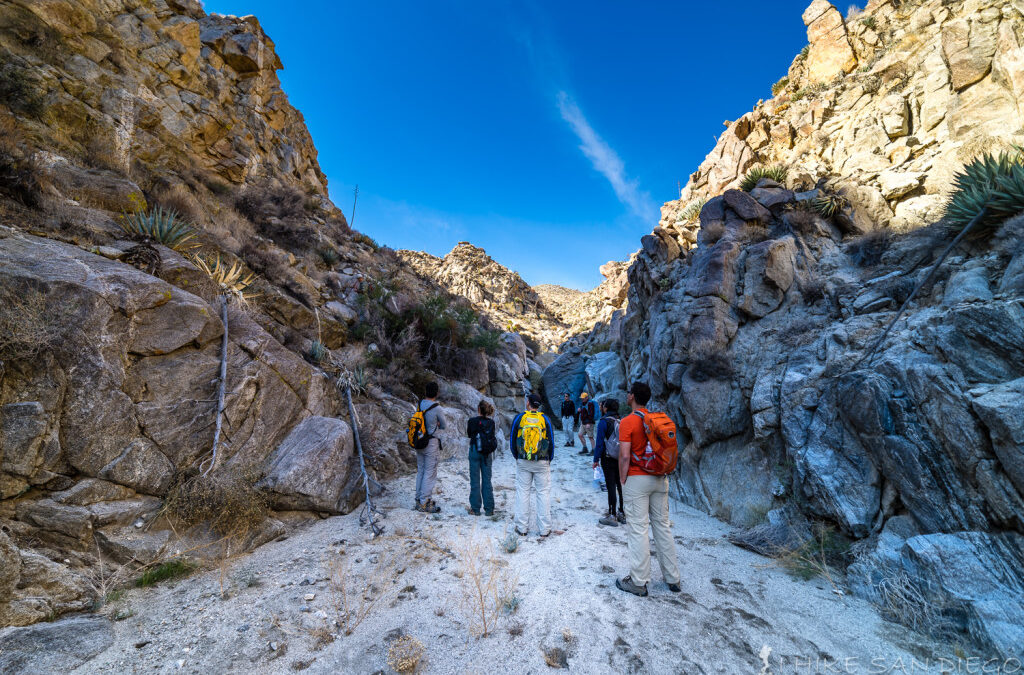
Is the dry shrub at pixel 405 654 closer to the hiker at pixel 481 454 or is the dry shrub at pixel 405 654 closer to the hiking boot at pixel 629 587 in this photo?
the hiking boot at pixel 629 587

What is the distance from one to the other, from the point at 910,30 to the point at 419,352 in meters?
18.6

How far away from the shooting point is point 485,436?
612cm

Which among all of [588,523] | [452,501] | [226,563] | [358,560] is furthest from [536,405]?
[226,563]

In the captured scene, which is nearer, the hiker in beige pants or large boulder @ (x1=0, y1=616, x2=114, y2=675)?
large boulder @ (x1=0, y1=616, x2=114, y2=675)

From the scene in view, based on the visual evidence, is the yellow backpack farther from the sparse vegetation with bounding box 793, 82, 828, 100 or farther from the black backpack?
the sparse vegetation with bounding box 793, 82, 828, 100

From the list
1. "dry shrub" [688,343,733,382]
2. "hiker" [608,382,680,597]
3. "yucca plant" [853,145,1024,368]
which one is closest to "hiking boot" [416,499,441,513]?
"hiker" [608,382,680,597]

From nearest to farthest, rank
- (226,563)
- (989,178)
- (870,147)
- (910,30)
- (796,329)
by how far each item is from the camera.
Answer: (226,563), (989,178), (796,329), (870,147), (910,30)

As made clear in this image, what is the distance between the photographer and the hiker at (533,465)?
5.48m

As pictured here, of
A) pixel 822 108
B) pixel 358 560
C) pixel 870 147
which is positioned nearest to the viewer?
pixel 358 560

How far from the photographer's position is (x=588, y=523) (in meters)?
6.08

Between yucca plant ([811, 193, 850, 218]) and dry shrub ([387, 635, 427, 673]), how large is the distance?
11470mm

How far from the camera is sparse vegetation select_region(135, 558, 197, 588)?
3.67 m

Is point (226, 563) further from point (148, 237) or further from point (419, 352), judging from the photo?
point (419, 352)

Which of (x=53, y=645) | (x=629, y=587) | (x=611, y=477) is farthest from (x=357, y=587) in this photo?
(x=611, y=477)
